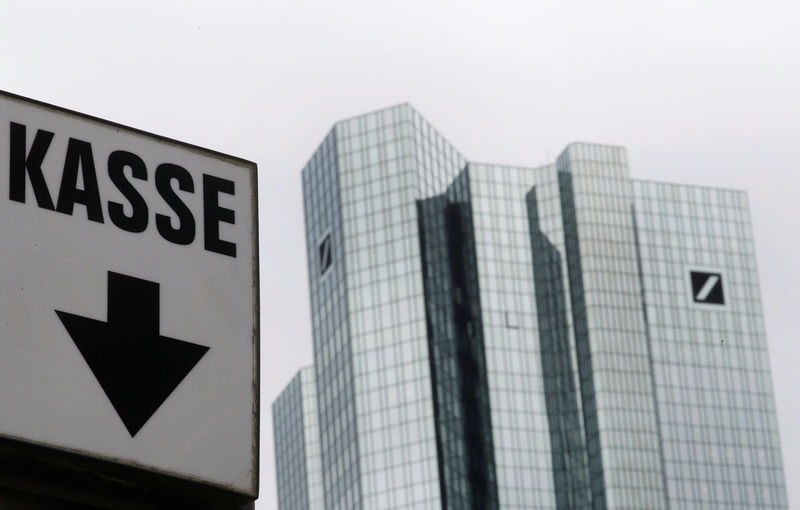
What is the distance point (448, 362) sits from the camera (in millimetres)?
145125

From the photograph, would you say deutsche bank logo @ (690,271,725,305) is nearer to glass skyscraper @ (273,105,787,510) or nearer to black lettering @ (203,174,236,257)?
glass skyscraper @ (273,105,787,510)

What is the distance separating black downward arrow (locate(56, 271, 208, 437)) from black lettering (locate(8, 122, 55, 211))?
0.47 meters

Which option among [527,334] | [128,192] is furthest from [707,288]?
[128,192]

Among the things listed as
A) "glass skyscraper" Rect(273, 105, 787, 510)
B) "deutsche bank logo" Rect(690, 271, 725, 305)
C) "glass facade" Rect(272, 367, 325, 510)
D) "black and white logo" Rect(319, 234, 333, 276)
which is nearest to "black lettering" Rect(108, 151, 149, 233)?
"glass skyscraper" Rect(273, 105, 787, 510)

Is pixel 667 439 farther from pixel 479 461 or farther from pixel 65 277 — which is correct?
pixel 65 277

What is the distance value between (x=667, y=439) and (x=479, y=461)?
17.1 metres

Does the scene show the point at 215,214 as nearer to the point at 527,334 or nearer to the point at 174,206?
the point at 174,206

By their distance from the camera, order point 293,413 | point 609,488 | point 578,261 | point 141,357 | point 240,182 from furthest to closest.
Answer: point 293,413, point 578,261, point 609,488, point 240,182, point 141,357

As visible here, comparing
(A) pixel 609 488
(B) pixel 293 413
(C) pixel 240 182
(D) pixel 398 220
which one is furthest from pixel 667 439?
(C) pixel 240 182

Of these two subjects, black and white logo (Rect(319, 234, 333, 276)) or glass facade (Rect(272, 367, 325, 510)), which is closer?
black and white logo (Rect(319, 234, 333, 276))

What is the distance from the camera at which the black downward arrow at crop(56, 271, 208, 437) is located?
25.6 ft

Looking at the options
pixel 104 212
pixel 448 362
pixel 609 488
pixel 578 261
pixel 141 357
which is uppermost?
pixel 578 261

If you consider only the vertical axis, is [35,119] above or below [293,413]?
below

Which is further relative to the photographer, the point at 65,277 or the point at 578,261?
the point at 578,261
